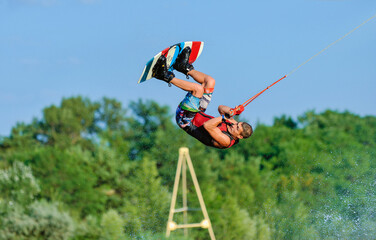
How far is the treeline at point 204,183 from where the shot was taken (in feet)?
70.6

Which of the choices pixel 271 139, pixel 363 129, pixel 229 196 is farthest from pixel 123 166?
pixel 363 129

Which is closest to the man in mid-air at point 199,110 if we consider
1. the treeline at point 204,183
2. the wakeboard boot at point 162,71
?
the wakeboard boot at point 162,71

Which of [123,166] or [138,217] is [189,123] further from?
A: [123,166]

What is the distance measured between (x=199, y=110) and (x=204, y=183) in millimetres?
20001

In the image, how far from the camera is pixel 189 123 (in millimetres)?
8750

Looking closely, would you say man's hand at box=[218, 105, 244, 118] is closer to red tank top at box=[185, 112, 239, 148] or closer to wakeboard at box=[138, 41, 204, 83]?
red tank top at box=[185, 112, 239, 148]

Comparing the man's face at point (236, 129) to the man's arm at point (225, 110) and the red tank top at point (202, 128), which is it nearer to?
the red tank top at point (202, 128)

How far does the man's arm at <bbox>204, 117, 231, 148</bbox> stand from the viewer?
8430 millimetres

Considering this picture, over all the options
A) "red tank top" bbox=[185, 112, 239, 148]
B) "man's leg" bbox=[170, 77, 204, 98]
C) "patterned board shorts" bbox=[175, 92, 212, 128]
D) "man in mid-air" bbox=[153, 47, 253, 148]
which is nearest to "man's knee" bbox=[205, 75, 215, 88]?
"man in mid-air" bbox=[153, 47, 253, 148]

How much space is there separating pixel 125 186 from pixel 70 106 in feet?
72.3

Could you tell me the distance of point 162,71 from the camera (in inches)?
336

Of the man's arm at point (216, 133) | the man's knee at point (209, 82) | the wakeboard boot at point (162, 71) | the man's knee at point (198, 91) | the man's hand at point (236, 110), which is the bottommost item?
the man's arm at point (216, 133)

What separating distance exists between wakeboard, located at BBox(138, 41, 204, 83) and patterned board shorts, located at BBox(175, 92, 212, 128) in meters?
0.54

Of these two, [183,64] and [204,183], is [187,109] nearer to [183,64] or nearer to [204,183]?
[183,64]
